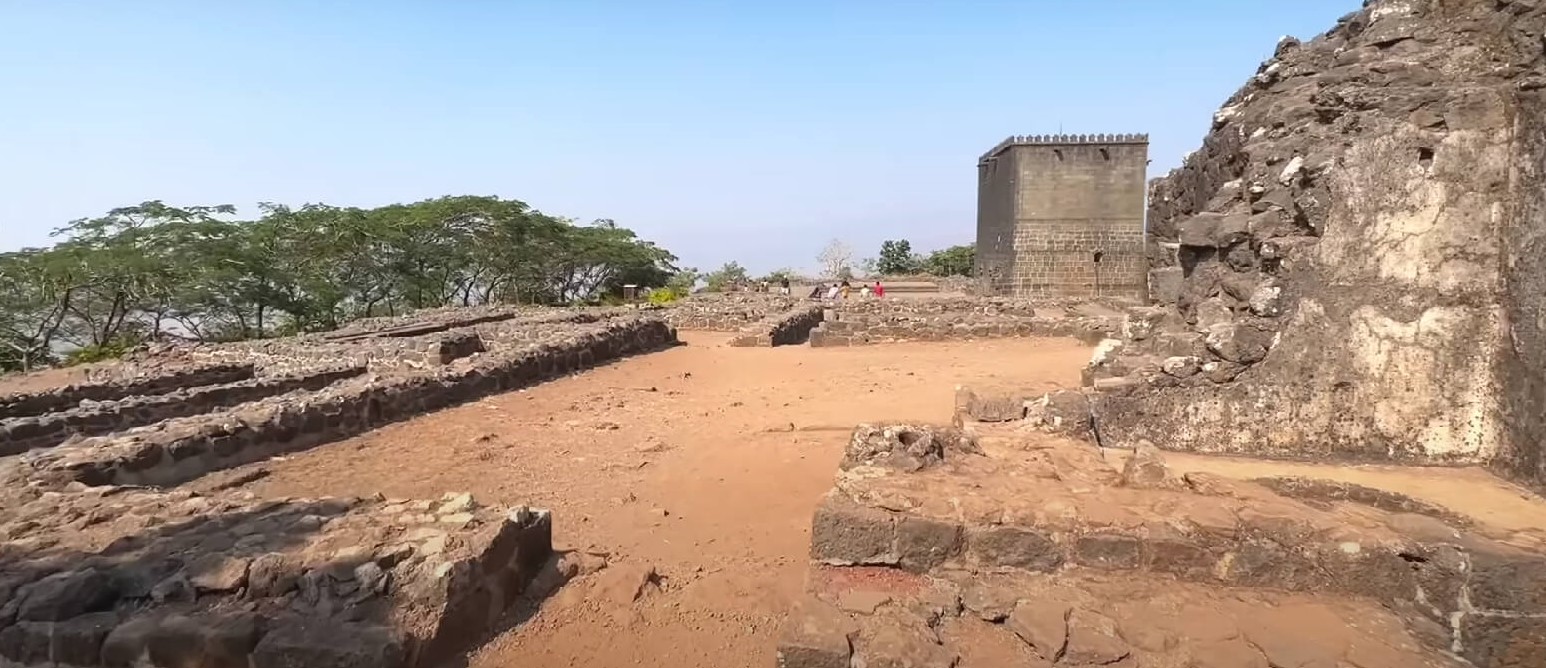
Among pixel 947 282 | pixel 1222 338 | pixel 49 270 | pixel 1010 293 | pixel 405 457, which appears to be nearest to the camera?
pixel 1222 338

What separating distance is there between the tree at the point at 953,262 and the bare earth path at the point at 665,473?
4017cm

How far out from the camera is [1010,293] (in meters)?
29.5

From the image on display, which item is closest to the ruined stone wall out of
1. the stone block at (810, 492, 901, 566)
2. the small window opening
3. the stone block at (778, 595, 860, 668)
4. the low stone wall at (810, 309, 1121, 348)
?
the small window opening

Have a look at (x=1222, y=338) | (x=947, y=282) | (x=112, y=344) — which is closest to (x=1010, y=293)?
(x=947, y=282)

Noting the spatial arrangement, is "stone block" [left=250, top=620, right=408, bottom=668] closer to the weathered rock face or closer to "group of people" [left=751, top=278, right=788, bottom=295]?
the weathered rock face

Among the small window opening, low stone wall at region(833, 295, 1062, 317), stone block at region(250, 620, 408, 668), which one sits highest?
the small window opening

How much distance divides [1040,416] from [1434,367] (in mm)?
2189

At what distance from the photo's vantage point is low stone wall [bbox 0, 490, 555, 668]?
2.91 meters

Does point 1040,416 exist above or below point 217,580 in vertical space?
above

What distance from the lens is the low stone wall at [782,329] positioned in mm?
14906

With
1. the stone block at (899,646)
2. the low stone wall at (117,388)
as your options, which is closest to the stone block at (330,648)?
the stone block at (899,646)

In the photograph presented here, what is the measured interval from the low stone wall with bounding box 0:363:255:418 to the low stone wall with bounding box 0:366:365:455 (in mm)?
540

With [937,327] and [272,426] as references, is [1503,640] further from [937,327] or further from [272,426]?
[937,327]

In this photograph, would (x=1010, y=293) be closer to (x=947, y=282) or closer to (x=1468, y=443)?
(x=947, y=282)
